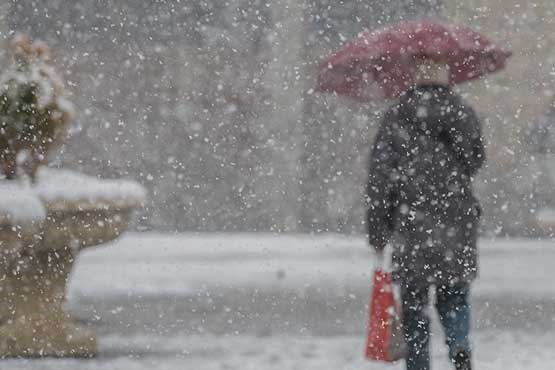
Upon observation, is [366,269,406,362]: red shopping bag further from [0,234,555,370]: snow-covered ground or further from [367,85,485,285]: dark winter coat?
[0,234,555,370]: snow-covered ground

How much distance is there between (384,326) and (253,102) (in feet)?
30.4

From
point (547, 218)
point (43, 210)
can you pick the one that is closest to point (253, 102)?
point (547, 218)

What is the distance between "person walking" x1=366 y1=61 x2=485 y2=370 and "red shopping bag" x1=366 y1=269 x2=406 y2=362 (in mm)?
50

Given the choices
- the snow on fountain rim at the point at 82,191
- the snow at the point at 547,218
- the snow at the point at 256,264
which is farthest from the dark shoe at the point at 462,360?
the snow at the point at 547,218

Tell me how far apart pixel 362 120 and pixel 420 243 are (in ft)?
30.2

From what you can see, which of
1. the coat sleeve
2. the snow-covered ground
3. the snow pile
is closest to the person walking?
the coat sleeve

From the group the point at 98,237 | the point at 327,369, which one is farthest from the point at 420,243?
the point at 98,237

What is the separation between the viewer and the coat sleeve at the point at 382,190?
17.5ft

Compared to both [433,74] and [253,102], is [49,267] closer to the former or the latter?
[433,74]

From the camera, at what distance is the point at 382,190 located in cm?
535

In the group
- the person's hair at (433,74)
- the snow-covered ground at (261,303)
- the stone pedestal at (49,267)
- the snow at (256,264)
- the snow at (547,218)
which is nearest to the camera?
the person's hair at (433,74)

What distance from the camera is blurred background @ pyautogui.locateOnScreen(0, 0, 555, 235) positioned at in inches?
560

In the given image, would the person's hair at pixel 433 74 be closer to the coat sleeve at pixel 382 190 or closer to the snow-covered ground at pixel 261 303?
the coat sleeve at pixel 382 190

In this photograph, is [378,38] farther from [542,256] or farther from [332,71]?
A: [542,256]
